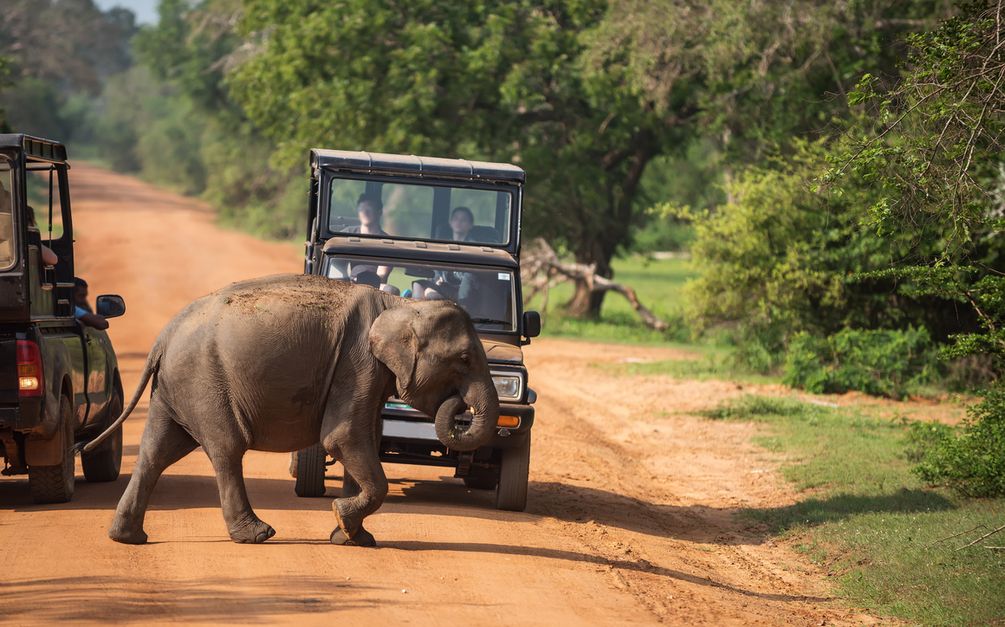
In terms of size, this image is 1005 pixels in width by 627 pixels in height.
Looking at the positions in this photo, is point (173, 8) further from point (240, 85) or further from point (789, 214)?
point (789, 214)

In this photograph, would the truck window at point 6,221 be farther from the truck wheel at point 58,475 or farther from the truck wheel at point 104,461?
the truck wheel at point 104,461

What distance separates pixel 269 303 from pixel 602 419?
9828mm

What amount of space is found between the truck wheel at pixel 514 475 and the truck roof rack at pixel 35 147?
4.15m

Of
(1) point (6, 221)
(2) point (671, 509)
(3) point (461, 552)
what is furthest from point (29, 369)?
(2) point (671, 509)

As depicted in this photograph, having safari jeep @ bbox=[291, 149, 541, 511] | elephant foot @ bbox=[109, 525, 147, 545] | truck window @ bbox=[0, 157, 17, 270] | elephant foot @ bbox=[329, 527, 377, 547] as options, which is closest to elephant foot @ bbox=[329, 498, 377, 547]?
elephant foot @ bbox=[329, 527, 377, 547]

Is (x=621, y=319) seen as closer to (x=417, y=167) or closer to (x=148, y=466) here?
(x=417, y=167)

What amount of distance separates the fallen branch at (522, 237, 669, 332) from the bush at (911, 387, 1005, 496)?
1467 cm

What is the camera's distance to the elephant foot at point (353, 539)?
334 inches

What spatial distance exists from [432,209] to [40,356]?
443 centimetres

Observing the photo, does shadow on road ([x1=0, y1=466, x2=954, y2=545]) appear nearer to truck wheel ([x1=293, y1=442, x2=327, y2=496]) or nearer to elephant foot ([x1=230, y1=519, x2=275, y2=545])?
truck wheel ([x1=293, y1=442, x2=327, y2=496])

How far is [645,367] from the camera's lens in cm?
2216

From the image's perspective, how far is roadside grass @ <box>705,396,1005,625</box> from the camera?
8.71 m

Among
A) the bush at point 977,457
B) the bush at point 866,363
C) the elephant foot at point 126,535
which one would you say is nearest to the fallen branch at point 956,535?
the bush at point 977,457

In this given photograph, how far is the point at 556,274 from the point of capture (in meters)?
28.1
